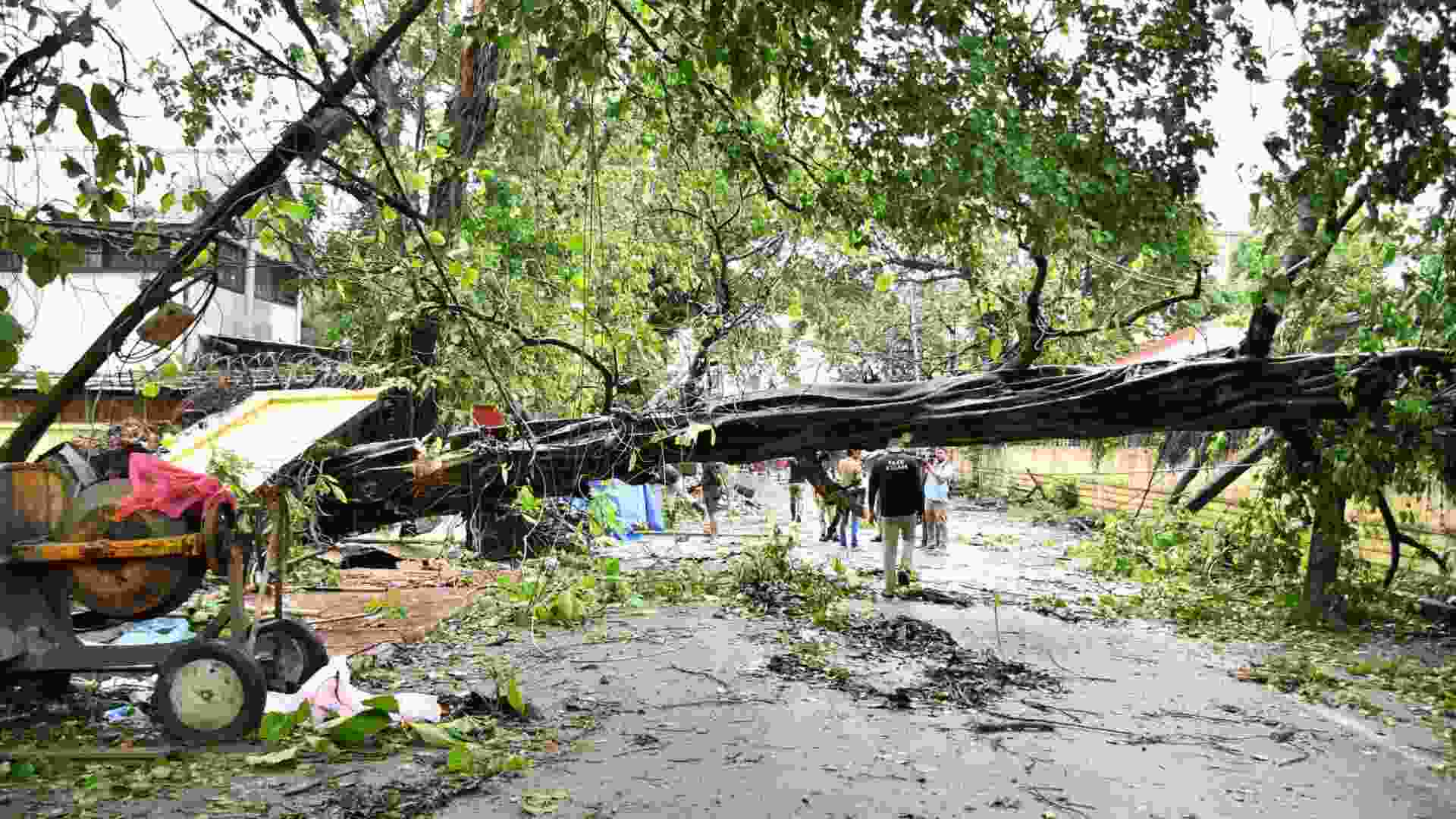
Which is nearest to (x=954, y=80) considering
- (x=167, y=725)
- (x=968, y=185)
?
(x=968, y=185)

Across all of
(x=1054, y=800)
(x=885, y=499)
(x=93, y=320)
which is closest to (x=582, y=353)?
(x=1054, y=800)

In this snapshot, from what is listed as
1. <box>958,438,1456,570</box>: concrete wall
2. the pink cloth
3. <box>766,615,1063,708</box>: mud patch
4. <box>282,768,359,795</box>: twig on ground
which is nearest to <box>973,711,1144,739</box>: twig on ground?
<box>766,615,1063,708</box>: mud patch

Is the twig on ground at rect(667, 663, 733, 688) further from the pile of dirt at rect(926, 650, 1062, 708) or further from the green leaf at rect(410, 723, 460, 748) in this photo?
the green leaf at rect(410, 723, 460, 748)

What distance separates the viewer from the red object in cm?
1149

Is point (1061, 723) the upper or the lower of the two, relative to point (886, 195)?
lower

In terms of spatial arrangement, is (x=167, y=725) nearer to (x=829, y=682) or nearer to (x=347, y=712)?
(x=347, y=712)

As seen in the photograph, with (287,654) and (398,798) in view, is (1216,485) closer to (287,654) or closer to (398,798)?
(287,654)

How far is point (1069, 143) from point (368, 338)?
10197 millimetres

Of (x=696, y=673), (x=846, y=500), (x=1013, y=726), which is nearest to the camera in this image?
(x=1013, y=726)

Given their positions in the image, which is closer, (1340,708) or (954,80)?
(954,80)

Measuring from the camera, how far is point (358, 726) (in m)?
6.76

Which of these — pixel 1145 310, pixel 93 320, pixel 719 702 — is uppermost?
pixel 93 320

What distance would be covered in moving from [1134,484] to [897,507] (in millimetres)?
14619

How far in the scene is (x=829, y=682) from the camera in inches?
344
